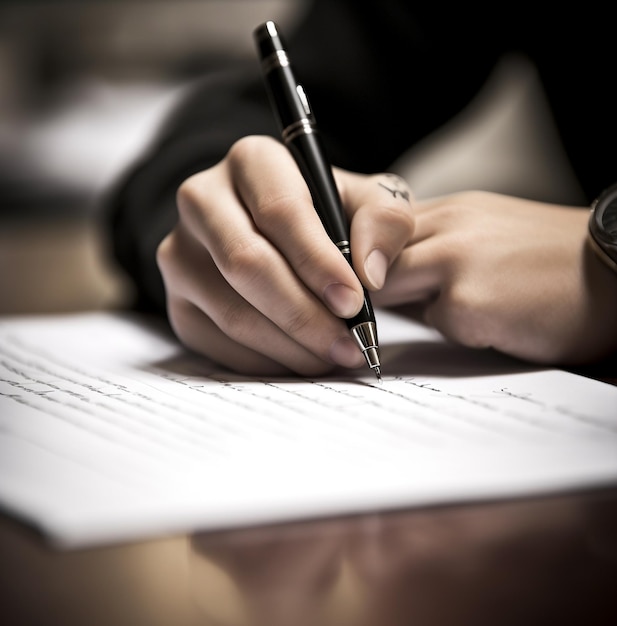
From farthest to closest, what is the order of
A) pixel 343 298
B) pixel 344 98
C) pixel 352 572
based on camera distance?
1. pixel 344 98
2. pixel 343 298
3. pixel 352 572

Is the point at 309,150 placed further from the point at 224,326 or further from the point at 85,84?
the point at 85,84

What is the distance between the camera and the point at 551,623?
0.18 metres

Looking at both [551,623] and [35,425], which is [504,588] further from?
[35,425]

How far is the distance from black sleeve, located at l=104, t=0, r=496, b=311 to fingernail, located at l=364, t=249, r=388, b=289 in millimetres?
258

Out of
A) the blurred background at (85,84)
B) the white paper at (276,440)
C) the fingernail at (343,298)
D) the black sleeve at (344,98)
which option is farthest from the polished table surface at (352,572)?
the blurred background at (85,84)

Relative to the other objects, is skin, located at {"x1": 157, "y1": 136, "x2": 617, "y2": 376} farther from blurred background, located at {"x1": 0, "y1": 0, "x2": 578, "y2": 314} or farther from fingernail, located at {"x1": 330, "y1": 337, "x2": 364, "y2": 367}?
blurred background, located at {"x1": 0, "y1": 0, "x2": 578, "y2": 314}

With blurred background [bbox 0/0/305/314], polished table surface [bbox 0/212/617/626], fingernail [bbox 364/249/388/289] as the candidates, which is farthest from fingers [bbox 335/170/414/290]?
blurred background [bbox 0/0/305/314]

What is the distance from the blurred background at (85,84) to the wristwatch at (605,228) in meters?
0.74

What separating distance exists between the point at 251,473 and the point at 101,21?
5.11 feet

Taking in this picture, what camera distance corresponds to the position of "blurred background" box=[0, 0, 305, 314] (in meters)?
1.31

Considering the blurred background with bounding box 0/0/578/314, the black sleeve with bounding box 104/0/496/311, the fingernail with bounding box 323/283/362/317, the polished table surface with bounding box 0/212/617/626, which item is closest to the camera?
the polished table surface with bounding box 0/212/617/626

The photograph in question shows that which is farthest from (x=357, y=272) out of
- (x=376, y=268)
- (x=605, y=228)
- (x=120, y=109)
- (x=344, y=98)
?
(x=120, y=109)

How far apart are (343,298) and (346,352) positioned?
0.03m

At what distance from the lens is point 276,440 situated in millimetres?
276
